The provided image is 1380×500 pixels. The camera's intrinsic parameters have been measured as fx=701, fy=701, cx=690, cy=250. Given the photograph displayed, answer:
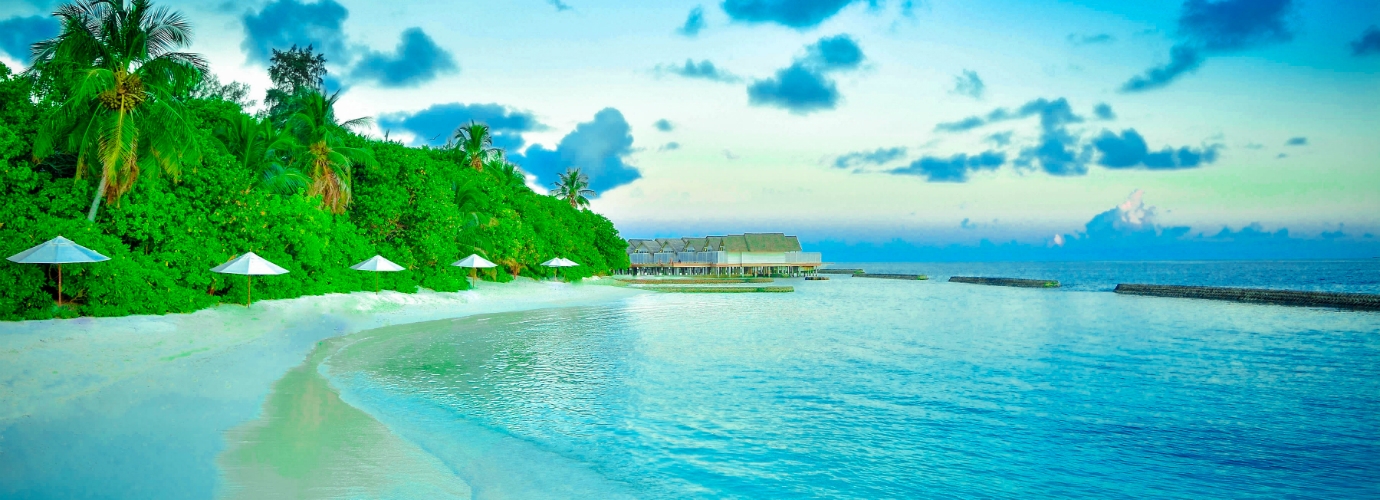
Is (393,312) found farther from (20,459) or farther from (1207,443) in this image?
(1207,443)

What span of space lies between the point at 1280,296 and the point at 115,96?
178 feet

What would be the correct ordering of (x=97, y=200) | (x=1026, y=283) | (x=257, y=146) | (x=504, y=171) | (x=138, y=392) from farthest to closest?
1. (x=1026, y=283)
2. (x=504, y=171)
3. (x=257, y=146)
4. (x=97, y=200)
5. (x=138, y=392)

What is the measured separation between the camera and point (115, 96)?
16609mm

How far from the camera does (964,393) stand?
12.5 meters

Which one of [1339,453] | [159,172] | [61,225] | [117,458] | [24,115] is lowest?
[1339,453]

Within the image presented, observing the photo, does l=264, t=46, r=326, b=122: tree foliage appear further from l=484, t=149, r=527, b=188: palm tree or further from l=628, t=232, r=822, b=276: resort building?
l=628, t=232, r=822, b=276: resort building

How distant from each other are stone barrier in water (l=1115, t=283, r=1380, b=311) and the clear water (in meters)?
19.4

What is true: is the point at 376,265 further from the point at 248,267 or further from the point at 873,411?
the point at 873,411

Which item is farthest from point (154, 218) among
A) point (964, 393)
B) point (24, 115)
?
point (964, 393)

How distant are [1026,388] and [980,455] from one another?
5480 mm

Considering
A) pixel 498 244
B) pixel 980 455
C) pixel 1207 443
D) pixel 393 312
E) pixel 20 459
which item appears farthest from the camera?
pixel 498 244

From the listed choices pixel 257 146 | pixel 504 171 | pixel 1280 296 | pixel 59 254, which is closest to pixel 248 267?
pixel 59 254

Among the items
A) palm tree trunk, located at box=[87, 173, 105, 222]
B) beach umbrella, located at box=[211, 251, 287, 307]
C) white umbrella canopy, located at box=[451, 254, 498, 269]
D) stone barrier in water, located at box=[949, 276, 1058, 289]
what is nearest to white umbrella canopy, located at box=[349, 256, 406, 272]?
beach umbrella, located at box=[211, 251, 287, 307]

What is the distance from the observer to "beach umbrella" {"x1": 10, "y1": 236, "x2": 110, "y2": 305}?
13.9 meters
